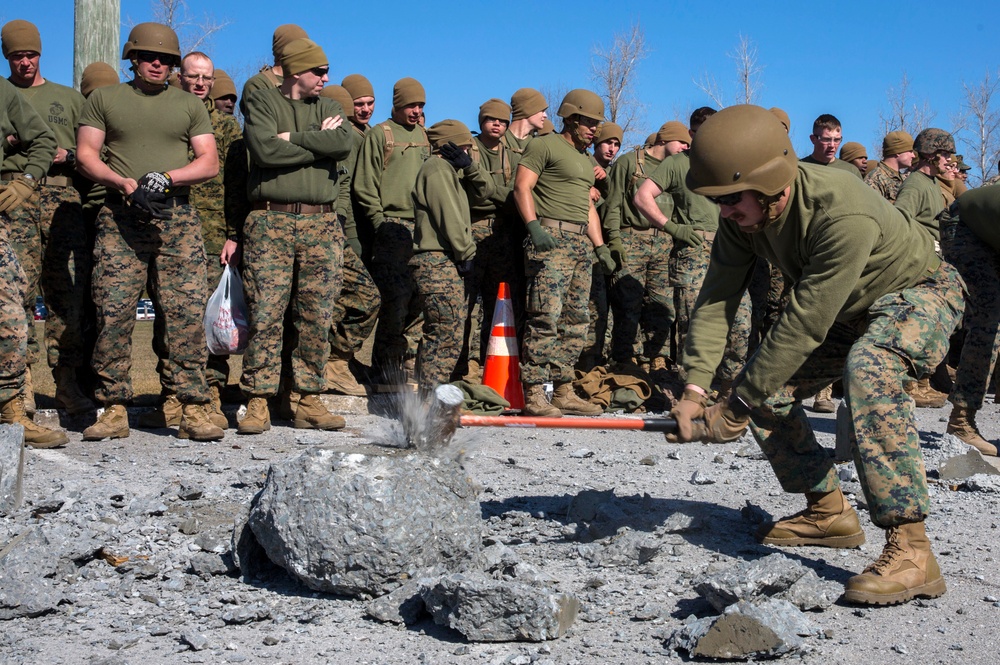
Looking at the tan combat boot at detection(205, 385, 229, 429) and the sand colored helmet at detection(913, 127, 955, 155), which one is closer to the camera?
the tan combat boot at detection(205, 385, 229, 429)

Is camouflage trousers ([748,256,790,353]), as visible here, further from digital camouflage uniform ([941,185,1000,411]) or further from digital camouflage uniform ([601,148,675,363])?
digital camouflage uniform ([941,185,1000,411])

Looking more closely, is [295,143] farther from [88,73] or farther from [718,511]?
[718,511]

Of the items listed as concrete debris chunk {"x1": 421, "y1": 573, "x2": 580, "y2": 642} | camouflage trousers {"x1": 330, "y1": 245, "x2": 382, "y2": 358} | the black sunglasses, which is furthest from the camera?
camouflage trousers {"x1": 330, "y1": 245, "x2": 382, "y2": 358}

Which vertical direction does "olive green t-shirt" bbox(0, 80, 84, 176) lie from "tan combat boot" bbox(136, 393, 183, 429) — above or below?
above

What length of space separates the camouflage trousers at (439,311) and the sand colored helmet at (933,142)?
4202mm

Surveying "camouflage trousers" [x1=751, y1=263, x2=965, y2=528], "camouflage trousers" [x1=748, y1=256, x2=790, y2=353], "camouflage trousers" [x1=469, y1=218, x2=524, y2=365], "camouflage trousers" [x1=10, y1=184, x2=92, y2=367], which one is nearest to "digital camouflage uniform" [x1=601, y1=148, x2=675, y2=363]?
"camouflage trousers" [x1=748, y1=256, x2=790, y2=353]

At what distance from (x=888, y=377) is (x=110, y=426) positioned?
488cm

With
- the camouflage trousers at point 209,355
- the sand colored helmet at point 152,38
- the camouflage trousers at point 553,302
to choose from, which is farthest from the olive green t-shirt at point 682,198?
the sand colored helmet at point 152,38

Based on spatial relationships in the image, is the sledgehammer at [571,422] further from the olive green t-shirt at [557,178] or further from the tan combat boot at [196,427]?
the olive green t-shirt at [557,178]

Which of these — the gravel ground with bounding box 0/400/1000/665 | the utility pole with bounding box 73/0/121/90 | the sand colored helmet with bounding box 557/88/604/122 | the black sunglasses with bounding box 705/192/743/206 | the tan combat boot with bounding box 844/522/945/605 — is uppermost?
the utility pole with bounding box 73/0/121/90

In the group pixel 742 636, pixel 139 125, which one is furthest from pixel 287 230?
pixel 742 636

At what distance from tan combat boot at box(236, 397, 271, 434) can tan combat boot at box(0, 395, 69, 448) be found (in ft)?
3.71

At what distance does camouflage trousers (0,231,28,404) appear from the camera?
588 cm

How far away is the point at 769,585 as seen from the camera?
384 cm
